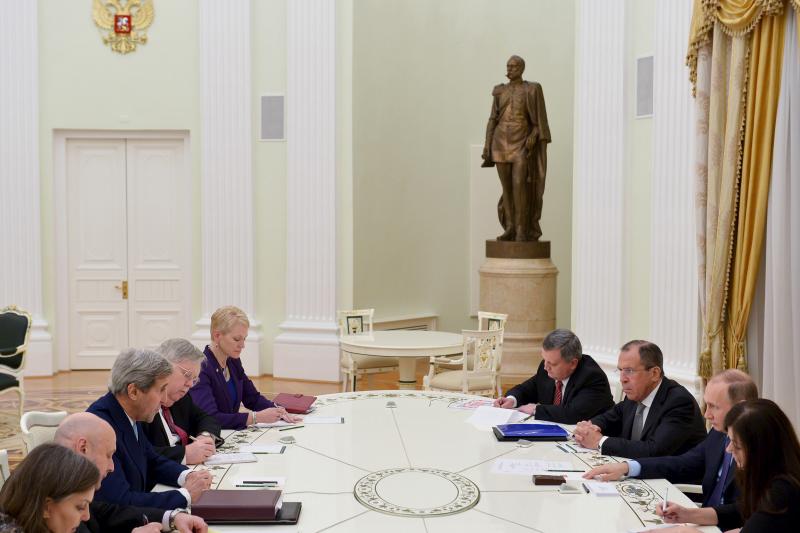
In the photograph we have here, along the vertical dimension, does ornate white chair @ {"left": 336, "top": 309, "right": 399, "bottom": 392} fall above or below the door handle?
below

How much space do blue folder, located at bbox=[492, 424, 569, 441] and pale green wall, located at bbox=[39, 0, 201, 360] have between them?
6599 mm

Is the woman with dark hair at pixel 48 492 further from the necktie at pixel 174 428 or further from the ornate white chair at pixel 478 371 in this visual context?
the ornate white chair at pixel 478 371

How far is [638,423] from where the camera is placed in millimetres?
4105

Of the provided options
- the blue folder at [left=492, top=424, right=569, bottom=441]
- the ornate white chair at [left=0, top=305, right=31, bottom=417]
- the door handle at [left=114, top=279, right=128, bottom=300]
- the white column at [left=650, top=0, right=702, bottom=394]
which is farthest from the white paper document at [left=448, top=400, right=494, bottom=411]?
the door handle at [left=114, top=279, right=128, bottom=300]

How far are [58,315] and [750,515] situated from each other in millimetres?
8603

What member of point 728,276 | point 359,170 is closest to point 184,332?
point 359,170

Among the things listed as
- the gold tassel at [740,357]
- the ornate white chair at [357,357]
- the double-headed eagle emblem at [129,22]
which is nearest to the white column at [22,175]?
the double-headed eagle emblem at [129,22]

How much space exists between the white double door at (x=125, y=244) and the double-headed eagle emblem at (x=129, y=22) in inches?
43.8

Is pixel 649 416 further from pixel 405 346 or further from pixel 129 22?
pixel 129 22

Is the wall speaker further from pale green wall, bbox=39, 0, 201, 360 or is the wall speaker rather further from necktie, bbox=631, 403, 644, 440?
necktie, bbox=631, 403, 644, 440

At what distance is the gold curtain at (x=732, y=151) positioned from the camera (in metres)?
5.55

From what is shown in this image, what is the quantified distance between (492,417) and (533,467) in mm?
930

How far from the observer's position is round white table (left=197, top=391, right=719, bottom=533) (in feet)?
9.52

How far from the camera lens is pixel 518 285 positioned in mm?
9391
